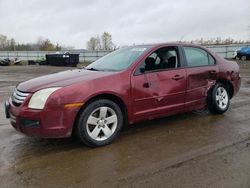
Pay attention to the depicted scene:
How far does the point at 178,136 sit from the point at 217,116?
1578mm

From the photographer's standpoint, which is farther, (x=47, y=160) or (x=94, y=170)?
(x=47, y=160)

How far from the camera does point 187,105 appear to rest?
598 cm

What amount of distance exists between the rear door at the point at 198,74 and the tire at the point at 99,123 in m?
1.55

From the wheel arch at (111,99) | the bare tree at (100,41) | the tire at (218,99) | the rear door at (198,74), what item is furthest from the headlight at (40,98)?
the bare tree at (100,41)

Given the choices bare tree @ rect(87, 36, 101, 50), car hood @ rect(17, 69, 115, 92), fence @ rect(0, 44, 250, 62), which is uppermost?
bare tree @ rect(87, 36, 101, 50)

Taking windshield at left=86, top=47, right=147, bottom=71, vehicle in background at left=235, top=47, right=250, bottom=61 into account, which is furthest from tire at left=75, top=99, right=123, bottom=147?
vehicle in background at left=235, top=47, right=250, bottom=61

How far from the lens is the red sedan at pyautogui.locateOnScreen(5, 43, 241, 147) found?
4.53m

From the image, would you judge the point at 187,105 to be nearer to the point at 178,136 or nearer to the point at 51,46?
the point at 178,136

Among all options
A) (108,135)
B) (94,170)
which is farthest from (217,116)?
(94,170)

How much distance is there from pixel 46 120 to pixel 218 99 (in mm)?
3574

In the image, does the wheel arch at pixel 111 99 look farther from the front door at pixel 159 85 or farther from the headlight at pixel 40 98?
the headlight at pixel 40 98

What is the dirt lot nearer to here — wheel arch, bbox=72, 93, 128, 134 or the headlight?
wheel arch, bbox=72, 93, 128, 134

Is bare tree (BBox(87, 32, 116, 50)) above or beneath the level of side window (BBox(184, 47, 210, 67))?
above

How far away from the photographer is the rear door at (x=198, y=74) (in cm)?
599
